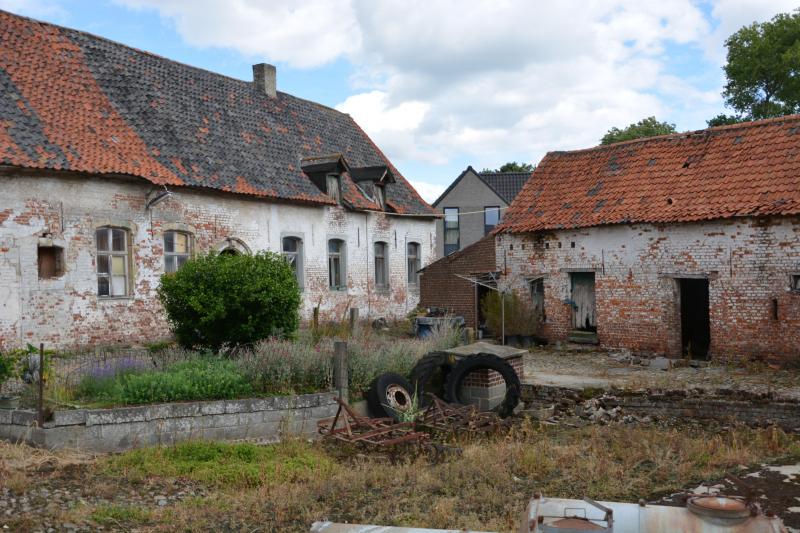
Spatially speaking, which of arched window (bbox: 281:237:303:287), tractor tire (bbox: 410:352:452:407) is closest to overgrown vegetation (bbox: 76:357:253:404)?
tractor tire (bbox: 410:352:452:407)

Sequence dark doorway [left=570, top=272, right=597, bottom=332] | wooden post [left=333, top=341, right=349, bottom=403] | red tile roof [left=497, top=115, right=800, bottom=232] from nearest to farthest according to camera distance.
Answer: wooden post [left=333, top=341, right=349, bottom=403] < red tile roof [left=497, top=115, right=800, bottom=232] < dark doorway [left=570, top=272, right=597, bottom=332]

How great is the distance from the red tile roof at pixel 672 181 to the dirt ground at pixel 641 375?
3464mm

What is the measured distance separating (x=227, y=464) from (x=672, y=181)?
47.0 ft

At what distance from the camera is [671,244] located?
17.7m

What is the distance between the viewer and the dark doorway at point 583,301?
1964 centimetres

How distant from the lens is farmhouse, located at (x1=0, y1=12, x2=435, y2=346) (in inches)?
577

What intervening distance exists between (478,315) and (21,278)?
1368cm

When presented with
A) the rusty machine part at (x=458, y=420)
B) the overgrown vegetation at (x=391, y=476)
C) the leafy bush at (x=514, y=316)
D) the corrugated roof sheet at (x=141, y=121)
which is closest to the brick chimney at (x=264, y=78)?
the corrugated roof sheet at (x=141, y=121)

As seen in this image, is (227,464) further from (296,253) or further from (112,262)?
(296,253)

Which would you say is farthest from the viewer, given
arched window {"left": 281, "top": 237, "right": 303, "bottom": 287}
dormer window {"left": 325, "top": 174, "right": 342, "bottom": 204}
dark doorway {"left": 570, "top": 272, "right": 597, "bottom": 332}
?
dormer window {"left": 325, "top": 174, "right": 342, "bottom": 204}

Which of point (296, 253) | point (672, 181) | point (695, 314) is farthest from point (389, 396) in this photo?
point (695, 314)

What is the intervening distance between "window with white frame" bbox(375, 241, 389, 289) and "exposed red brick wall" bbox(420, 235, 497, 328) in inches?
52.7

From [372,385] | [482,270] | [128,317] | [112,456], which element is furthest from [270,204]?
[112,456]

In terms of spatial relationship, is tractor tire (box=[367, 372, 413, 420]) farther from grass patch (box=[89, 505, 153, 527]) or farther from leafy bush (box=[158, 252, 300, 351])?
grass patch (box=[89, 505, 153, 527])
